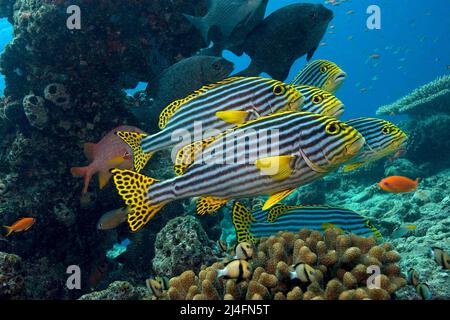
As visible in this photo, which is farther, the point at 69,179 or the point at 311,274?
the point at 69,179

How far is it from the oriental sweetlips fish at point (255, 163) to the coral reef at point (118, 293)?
3.64 ft

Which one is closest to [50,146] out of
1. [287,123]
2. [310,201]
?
[287,123]

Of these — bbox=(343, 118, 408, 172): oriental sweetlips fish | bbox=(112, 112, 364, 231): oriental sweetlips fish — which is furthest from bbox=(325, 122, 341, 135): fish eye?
bbox=(343, 118, 408, 172): oriental sweetlips fish

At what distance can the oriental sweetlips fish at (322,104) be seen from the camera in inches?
150

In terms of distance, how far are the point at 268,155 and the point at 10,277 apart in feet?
11.0

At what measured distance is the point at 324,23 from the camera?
6.61 metres

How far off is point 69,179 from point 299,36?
535cm

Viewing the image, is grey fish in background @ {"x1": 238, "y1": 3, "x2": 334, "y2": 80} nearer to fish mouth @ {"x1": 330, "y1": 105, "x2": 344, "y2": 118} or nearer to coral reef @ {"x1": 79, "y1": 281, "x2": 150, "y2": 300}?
fish mouth @ {"x1": 330, "y1": 105, "x2": 344, "y2": 118}

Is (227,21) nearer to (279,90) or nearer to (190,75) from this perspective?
(190,75)

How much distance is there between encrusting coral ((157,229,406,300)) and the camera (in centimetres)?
299

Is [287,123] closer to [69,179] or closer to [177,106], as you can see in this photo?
[177,106]

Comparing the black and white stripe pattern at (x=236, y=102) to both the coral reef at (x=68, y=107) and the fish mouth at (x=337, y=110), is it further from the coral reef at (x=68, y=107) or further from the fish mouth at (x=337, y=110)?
the coral reef at (x=68, y=107)

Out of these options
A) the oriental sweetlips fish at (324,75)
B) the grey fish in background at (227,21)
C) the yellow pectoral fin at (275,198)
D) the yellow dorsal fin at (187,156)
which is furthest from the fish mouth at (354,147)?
the grey fish in background at (227,21)

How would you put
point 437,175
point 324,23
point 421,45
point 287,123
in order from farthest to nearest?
point 421,45 → point 437,175 → point 324,23 → point 287,123
